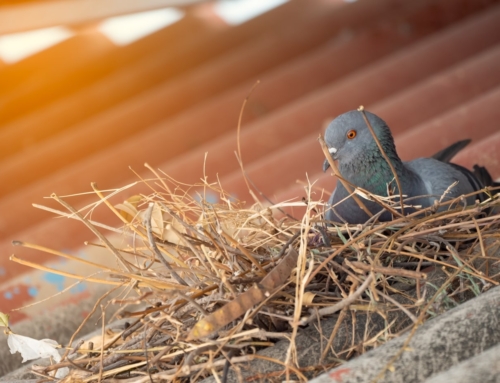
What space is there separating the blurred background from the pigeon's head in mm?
558

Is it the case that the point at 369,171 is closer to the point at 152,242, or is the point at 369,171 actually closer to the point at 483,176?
the point at 483,176

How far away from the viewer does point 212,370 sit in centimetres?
120

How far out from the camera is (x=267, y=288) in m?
1.21

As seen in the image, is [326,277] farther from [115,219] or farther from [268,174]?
[115,219]

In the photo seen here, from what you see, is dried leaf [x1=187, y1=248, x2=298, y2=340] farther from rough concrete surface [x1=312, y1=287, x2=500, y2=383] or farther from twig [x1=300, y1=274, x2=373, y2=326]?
rough concrete surface [x1=312, y1=287, x2=500, y2=383]

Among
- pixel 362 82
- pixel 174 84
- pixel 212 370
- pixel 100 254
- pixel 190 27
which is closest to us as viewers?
pixel 212 370

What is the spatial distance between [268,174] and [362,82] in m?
0.78

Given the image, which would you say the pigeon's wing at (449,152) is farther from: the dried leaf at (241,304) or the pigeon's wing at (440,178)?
the dried leaf at (241,304)

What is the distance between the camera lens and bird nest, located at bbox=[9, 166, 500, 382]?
121cm

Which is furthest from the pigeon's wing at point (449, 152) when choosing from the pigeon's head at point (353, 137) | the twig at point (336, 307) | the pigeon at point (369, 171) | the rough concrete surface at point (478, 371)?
the rough concrete surface at point (478, 371)

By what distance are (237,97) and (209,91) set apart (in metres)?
0.20

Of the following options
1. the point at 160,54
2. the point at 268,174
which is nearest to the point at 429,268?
the point at 268,174

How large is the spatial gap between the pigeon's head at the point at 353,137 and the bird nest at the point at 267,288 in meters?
0.38

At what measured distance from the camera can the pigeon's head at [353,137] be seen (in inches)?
72.3
